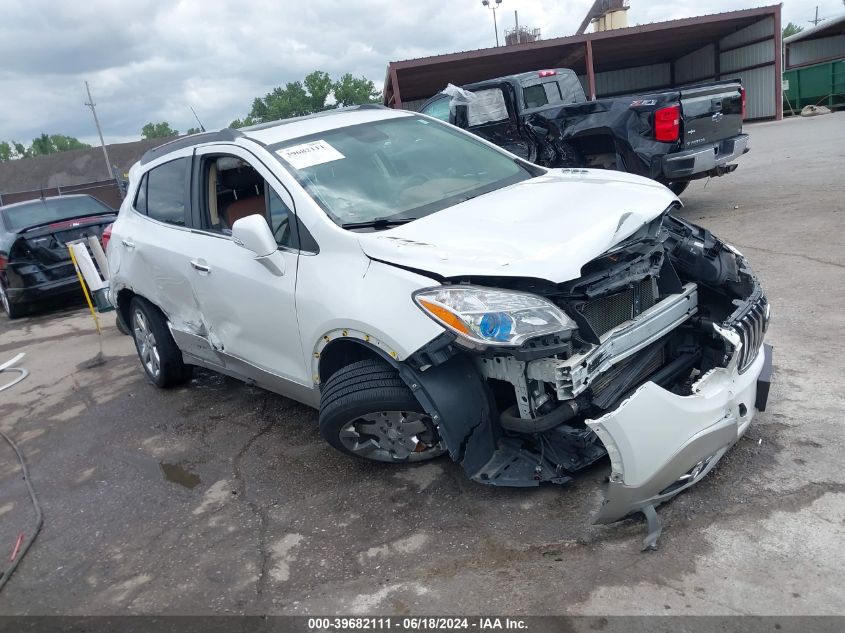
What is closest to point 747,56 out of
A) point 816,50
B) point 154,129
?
point 816,50

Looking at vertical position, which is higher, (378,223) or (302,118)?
(302,118)

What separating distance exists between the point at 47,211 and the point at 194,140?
21.5 feet

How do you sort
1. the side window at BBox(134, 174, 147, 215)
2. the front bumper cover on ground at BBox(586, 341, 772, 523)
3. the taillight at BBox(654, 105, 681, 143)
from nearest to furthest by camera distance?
the front bumper cover on ground at BBox(586, 341, 772, 523), the side window at BBox(134, 174, 147, 215), the taillight at BBox(654, 105, 681, 143)

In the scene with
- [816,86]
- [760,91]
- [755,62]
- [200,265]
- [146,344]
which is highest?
[755,62]

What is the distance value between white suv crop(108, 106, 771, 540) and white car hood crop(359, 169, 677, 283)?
0.01 meters

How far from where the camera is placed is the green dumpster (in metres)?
28.5

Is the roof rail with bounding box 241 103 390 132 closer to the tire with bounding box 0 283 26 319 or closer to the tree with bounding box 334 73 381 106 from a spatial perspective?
the tire with bounding box 0 283 26 319

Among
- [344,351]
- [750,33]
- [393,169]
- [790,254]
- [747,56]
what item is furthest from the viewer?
[747,56]

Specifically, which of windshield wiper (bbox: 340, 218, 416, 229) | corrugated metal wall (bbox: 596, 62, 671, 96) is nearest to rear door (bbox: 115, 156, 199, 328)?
windshield wiper (bbox: 340, 218, 416, 229)

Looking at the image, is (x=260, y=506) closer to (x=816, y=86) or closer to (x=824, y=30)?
(x=816, y=86)

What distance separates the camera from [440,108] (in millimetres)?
10383

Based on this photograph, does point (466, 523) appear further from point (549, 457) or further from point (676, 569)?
point (676, 569)

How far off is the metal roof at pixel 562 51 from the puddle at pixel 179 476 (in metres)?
22.6

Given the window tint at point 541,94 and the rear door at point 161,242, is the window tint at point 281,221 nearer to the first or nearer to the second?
the rear door at point 161,242
